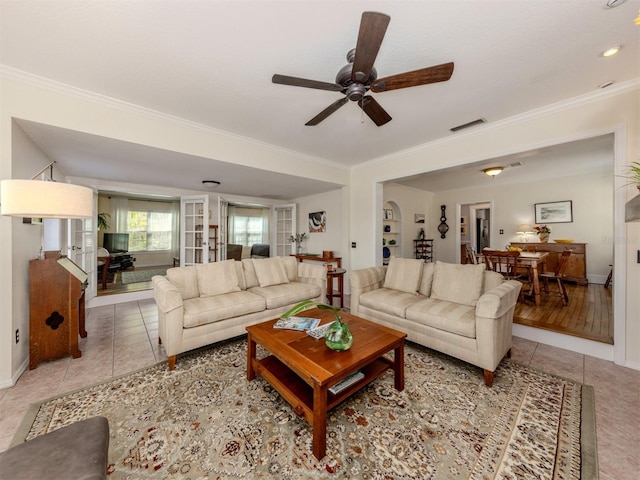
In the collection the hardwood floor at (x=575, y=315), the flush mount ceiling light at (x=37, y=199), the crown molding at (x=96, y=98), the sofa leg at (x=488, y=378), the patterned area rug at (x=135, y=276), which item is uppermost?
the crown molding at (x=96, y=98)

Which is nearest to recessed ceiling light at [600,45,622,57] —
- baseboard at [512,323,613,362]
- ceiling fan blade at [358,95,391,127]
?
ceiling fan blade at [358,95,391,127]

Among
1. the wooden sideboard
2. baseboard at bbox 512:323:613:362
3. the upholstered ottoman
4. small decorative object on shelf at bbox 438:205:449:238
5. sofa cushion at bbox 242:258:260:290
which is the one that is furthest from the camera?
small decorative object on shelf at bbox 438:205:449:238

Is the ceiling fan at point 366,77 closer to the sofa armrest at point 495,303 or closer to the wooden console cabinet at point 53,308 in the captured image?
the sofa armrest at point 495,303

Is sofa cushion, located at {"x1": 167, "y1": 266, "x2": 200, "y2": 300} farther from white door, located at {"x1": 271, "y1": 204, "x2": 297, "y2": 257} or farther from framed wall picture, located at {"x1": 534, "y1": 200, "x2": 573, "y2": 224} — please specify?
framed wall picture, located at {"x1": 534, "y1": 200, "x2": 573, "y2": 224}

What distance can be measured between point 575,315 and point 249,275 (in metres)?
4.42

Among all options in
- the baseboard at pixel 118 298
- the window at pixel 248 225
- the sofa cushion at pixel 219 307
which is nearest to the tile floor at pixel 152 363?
the sofa cushion at pixel 219 307

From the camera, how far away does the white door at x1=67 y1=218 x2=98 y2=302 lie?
Result: 3.90m

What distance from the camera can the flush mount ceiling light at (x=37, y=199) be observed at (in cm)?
160

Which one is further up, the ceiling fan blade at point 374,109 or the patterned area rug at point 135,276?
the ceiling fan blade at point 374,109

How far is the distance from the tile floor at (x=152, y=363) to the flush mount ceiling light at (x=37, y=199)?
4.63 feet

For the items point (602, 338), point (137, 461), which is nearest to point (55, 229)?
point (137, 461)

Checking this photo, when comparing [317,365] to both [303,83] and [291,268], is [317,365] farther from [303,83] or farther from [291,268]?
[291,268]

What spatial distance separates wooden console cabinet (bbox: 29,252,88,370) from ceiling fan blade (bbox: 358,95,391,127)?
298cm

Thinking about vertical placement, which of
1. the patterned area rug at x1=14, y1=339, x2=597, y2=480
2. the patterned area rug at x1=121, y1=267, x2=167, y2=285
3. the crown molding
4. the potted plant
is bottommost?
the patterned area rug at x1=14, y1=339, x2=597, y2=480
